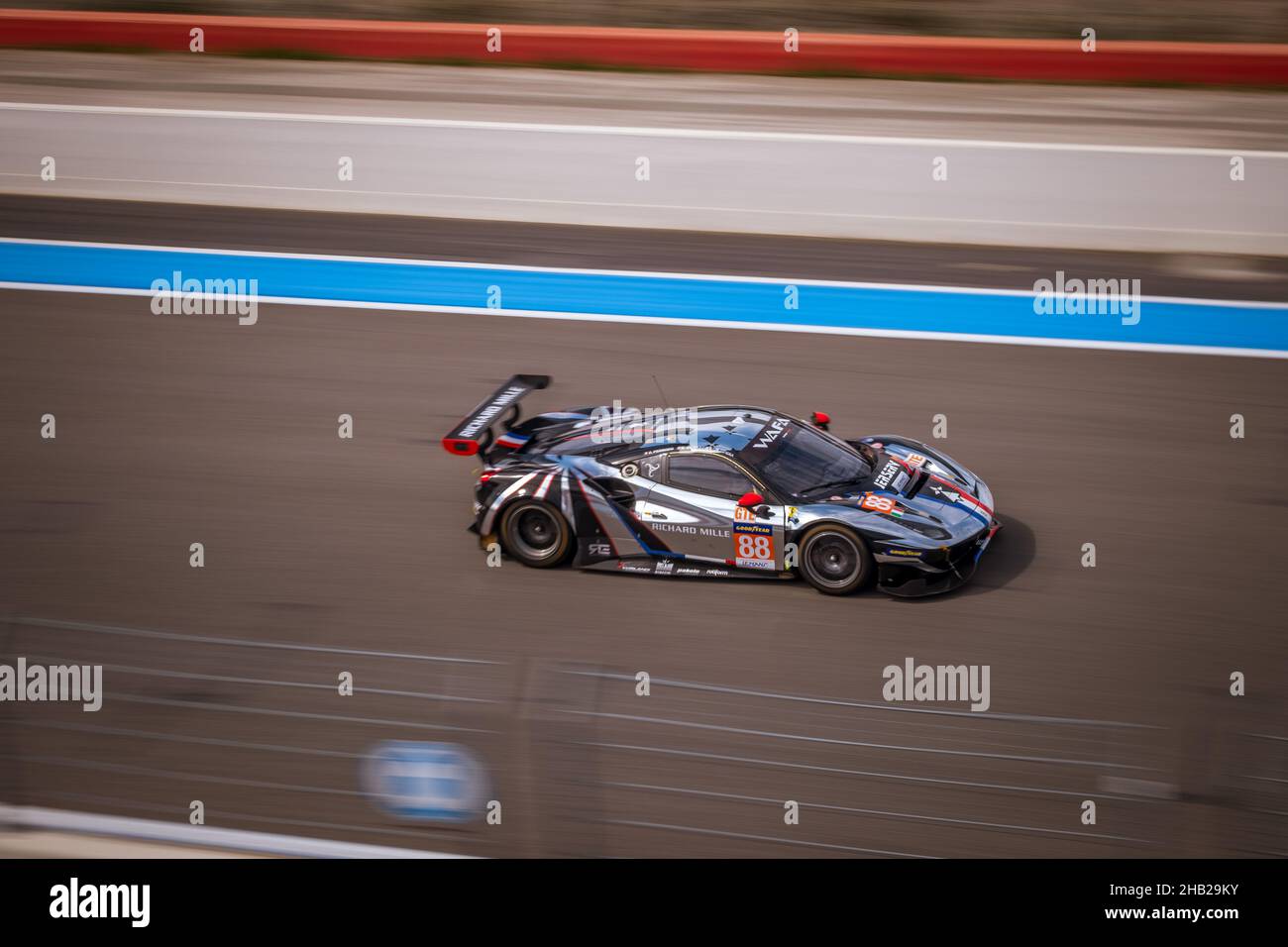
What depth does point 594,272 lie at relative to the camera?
1385cm

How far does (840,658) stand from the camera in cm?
789

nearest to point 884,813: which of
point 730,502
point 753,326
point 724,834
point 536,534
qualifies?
point 724,834

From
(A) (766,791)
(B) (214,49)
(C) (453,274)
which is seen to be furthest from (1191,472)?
(B) (214,49)

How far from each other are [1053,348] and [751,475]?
517 centimetres

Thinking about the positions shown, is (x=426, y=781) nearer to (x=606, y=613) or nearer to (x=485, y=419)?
(x=606, y=613)

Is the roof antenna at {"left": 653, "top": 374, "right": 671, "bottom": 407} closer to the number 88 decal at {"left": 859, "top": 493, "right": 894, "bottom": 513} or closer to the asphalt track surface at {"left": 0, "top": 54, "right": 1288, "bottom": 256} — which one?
the number 88 decal at {"left": 859, "top": 493, "right": 894, "bottom": 513}

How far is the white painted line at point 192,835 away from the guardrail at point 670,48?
46.3 feet

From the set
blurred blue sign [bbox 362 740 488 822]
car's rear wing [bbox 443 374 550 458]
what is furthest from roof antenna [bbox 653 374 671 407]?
blurred blue sign [bbox 362 740 488 822]

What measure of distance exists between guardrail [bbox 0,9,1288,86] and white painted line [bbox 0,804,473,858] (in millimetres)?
14100

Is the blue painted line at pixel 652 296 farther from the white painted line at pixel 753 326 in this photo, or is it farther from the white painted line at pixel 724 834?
the white painted line at pixel 724 834

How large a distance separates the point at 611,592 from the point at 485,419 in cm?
171

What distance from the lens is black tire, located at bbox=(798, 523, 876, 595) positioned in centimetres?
825

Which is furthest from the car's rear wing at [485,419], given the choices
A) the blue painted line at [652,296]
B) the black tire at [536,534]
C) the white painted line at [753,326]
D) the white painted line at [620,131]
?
the white painted line at [620,131]

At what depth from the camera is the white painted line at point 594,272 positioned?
1291cm
